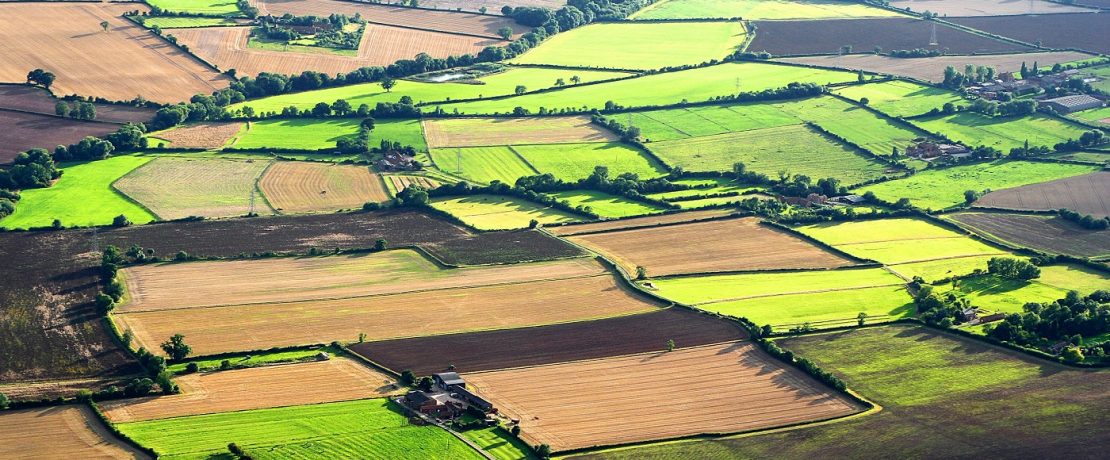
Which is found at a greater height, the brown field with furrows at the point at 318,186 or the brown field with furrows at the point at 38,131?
the brown field with furrows at the point at 38,131

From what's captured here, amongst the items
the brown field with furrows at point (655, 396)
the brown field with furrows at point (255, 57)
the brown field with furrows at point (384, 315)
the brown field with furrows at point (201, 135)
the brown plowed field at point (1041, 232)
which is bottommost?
the brown field with furrows at point (655, 396)

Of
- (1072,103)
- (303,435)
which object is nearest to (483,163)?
(303,435)

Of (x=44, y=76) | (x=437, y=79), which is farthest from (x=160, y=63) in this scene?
(x=437, y=79)

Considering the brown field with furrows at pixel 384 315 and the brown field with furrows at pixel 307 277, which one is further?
the brown field with furrows at pixel 307 277

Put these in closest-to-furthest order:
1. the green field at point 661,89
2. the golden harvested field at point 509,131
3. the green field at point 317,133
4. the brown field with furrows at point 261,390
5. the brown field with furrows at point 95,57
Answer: the brown field with furrows at point 261,390
the green field at point 317,133
the golden harvested field at point 509,131
the brown field with furrows at point 95,57
the green field at point 661,89

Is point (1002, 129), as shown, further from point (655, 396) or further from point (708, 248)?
point (655, 396)

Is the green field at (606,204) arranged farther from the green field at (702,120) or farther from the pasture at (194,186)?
the pasture at (194,186)

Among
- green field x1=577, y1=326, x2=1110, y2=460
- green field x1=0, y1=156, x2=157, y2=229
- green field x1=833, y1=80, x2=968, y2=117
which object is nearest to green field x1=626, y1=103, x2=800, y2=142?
green field x1=833, y1=80, x2=968, y2=117

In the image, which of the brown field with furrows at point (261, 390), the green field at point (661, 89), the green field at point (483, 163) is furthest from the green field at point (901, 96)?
the brown field with furrows at point (261, 390)
